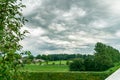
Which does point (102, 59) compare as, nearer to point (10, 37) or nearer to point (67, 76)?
point (67, 76)

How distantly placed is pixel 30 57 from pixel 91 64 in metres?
66.7

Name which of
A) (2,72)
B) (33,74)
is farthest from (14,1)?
(33,74)

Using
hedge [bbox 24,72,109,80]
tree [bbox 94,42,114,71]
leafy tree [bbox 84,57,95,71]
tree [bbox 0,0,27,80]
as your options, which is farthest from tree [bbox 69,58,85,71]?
tree [bbox 0,0,27,80]

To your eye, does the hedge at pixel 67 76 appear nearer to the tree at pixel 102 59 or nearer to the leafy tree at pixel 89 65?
the leafy tree at pixel 89 65

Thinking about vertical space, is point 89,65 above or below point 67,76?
above

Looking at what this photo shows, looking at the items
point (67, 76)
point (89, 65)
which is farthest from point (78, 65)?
point (67, 76)

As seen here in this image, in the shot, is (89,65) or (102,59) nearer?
(89,65)

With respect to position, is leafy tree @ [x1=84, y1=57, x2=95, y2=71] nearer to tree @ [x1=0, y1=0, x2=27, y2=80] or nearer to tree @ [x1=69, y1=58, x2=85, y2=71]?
tree @ [x1=69, y1=58, x2=85, y2=71]

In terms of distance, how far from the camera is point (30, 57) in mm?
9430

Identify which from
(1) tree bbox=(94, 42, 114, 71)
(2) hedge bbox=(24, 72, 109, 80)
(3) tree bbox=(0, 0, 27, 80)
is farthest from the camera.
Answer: (1) tree bbox=(94, 42, 114, 71)

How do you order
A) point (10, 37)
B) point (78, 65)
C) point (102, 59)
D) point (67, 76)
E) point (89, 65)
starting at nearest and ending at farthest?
point (10, 37) → point (67, 76) → point (89, 65) → point (78, 65) → point (102, 59)

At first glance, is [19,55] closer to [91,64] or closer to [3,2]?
[3,2]

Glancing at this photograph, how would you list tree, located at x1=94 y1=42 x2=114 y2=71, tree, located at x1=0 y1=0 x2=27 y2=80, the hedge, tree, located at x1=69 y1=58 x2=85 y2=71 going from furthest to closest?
1. tree, located at x1=94 y1=42 x2=114 y2=71
2. tree, located at x1=69 y1=58 x2=85 y2=71
3. the hedge
4. tree, located at x1=0 y1=0 x2=27 y2=80

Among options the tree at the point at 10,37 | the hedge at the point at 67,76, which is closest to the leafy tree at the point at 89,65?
the hedge at the point at 67,76
